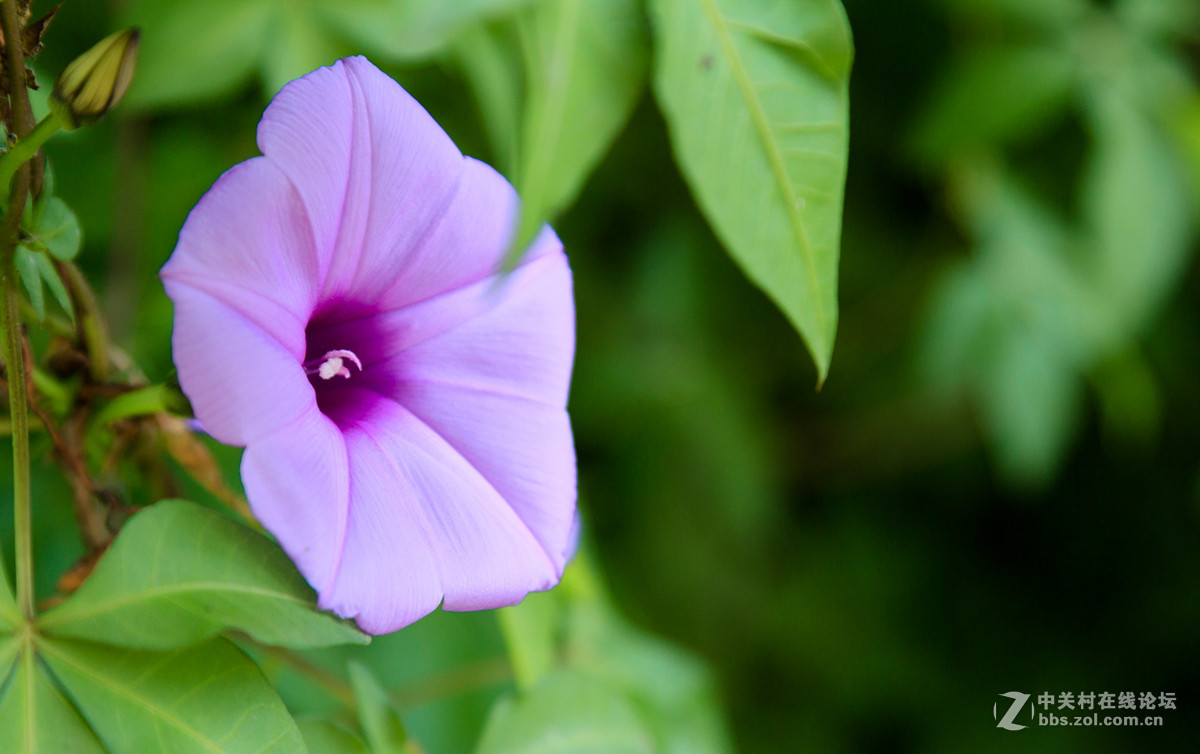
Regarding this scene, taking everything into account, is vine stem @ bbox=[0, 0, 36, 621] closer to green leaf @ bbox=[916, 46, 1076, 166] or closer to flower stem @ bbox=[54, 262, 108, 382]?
flower stem @ bbox=[54, 262, 108, 382]

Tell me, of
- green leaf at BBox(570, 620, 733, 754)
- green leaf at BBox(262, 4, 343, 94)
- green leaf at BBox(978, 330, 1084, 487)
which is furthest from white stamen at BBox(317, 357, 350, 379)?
green leaf at BBox(978, 330, 1084, 487)

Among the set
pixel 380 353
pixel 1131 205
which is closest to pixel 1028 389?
pixel 1131 205

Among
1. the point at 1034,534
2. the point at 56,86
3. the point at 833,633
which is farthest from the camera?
the point at 1034,534

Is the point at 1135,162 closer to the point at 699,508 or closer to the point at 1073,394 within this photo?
the point at 1073,394

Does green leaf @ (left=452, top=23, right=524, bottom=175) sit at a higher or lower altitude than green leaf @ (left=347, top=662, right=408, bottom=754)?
higher

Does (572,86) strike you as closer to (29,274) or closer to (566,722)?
(29,274)

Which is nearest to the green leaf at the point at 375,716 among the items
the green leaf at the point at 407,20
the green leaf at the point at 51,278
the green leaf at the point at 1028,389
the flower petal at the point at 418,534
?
the flower petal at the point at 418,534

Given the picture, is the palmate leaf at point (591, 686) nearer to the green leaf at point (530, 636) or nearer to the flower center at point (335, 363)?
the green leaf at point (530, 636)

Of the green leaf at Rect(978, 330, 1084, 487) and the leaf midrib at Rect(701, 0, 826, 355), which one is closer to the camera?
the leaf midrib at Rect(701, 0, 826, 355)

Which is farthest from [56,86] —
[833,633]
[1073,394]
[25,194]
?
[833,633]
